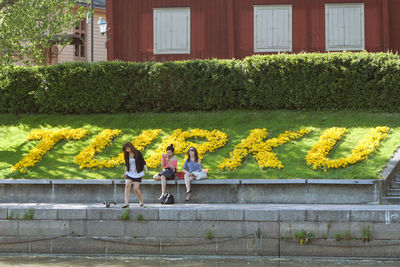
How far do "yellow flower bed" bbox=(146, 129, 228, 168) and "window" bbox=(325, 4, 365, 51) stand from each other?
8.63 meters

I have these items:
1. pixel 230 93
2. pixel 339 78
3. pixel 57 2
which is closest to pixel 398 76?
pixel 339 78

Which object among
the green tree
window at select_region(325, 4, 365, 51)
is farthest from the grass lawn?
window at select_region(325, 4, 365, 51)

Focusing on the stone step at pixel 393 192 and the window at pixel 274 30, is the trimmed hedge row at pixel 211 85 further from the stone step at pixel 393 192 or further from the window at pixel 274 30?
the stone step at pixel 393 192

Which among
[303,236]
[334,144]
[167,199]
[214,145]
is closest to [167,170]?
[167,199]

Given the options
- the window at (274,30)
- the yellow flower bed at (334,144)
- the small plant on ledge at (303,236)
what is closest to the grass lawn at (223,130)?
the yellow flower bed at (334,144)

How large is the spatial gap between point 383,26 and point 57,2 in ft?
44.2

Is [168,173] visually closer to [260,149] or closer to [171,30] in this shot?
[260,149]

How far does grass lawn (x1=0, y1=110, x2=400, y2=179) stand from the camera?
50.3 ft

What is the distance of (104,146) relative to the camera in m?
17.8

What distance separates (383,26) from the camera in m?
23.8

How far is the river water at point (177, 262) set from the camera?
11266 millimetres

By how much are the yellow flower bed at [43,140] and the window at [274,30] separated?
908 cm

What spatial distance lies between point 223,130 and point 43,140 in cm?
590

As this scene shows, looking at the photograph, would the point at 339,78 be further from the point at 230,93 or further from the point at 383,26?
the point at 383,26
